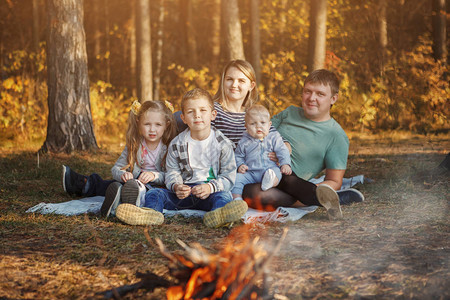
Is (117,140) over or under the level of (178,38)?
under

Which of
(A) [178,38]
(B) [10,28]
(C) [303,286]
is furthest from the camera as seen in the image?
(A) [178,38]

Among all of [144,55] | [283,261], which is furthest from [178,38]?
[283,261]

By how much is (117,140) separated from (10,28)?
417 inches

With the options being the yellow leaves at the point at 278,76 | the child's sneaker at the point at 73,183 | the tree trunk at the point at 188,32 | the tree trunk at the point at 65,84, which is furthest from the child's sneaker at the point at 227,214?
the tree trunk at the point at 188,32

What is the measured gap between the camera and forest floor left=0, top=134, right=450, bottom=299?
2.34 metres

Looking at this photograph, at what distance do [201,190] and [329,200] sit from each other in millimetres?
1040

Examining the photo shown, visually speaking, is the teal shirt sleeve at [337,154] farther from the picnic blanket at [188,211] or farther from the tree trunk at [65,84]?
the tree trunk at [65,84]

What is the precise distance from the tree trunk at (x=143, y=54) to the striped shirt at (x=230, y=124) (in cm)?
682

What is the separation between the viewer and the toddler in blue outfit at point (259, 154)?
4141 millimetres

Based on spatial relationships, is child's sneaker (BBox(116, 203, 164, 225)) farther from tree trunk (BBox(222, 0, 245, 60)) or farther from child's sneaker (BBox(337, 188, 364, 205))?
tree trunk (BBox(222, 0, 245, 60))

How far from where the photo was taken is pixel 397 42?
14.4 metres

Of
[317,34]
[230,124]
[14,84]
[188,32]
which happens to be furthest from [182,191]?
[188,32]

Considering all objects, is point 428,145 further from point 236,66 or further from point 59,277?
point 59,277

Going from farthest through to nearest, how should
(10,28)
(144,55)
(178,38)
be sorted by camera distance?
(178,38) < (10,28) < (144,55)
